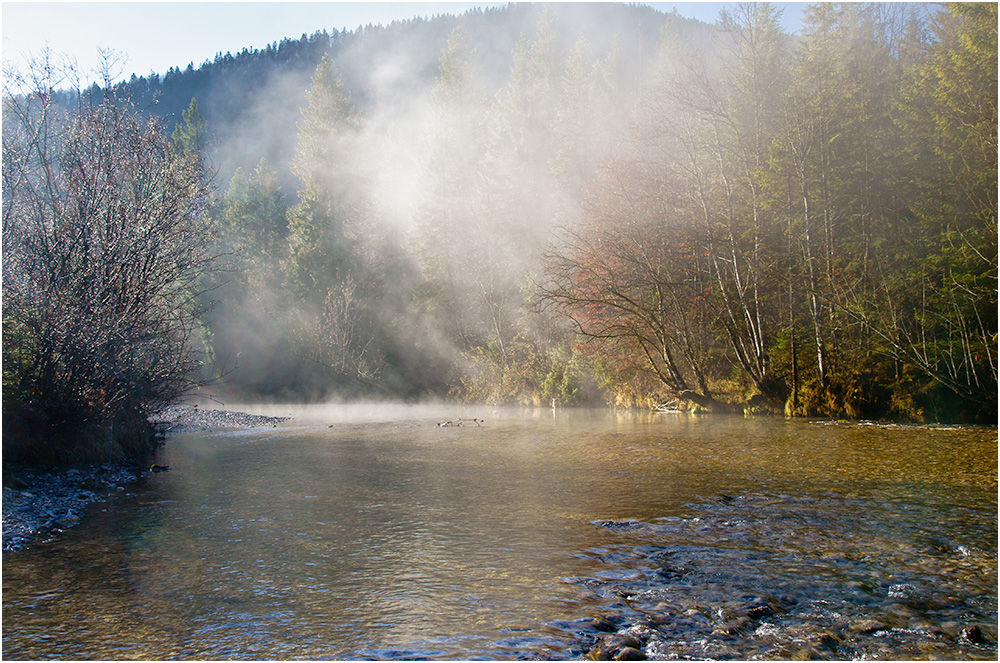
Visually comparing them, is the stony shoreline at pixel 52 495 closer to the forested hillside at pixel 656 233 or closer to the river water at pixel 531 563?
the river water at pixel 531 563

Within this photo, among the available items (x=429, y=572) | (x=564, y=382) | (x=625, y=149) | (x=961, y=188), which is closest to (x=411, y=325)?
(x=564, y=382)

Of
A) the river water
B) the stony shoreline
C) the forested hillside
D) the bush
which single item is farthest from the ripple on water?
Result: the forested hillside

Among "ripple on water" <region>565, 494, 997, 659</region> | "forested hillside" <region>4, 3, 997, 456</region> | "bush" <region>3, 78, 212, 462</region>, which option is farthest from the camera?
"forested hillside" <region>4, 3, 997, 456</region>

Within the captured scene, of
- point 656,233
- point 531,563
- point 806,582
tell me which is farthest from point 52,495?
point 656,233

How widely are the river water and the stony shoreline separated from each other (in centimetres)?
25

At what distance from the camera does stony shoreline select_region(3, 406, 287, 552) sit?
5953mm

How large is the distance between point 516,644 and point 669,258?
15.3 m

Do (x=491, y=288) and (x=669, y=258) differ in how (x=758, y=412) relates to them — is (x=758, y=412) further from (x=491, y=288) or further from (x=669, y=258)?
(x=491, y=288)

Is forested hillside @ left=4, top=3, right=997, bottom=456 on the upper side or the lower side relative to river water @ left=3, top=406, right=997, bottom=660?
upper

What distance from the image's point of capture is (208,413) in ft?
67.0

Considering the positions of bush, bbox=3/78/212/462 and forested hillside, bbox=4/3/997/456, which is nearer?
bush, bbox=3/78/212/462

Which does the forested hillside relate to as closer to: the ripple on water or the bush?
the bush

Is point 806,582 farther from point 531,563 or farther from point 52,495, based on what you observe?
point 52,495

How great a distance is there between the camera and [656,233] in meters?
17.8
